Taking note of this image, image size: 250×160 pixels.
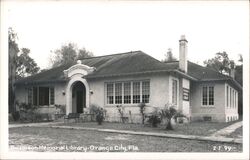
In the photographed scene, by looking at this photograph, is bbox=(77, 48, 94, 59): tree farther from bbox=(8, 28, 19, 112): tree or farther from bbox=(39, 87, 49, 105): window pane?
bbox=(39, 87, 49, 105): window pane

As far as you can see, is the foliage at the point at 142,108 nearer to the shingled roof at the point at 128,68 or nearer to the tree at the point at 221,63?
the shingled roof at the point at 128,68

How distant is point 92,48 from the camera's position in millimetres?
48375

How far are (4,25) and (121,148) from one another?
4.92 m

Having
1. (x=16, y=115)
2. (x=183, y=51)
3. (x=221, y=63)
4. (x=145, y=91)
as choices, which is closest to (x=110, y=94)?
(x=145, y=91)

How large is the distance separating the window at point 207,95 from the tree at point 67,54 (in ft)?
89.2

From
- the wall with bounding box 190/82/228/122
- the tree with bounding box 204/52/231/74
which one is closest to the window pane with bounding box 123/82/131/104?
the wall with bounding box 190/82/228/122

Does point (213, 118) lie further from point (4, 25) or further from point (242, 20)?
point (4, 25)

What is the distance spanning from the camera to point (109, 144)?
32.9 feet

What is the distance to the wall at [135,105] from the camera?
54.4ft

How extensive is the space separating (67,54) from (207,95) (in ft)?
96.2

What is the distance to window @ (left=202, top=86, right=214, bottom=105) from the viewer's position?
21.0 meters

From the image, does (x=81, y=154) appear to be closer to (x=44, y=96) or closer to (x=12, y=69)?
(x=44, y=96)

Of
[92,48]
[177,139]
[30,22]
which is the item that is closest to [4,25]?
[30,22]

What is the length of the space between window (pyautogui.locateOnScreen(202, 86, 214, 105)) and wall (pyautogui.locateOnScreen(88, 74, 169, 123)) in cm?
558
